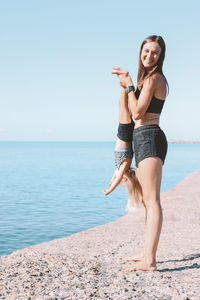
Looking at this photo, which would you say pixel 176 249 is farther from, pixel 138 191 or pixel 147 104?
pixel 147 104

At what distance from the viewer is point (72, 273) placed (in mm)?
4551

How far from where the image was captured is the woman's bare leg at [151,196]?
14.0 feet

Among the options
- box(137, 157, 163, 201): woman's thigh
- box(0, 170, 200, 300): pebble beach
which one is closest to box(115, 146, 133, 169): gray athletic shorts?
box(137, 157, 163, 201): woman's thigh

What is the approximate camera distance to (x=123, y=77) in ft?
14.2

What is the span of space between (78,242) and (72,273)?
3.16 metres

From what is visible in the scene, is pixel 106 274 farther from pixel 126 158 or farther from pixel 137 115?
pixel 137 115

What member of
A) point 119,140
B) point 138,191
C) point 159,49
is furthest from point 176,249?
point 159,49

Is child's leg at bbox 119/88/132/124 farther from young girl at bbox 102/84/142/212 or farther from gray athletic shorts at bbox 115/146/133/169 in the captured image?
gray athletic shorts at bbox 115/146/133/169

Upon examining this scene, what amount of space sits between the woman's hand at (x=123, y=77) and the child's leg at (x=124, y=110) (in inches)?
3.4

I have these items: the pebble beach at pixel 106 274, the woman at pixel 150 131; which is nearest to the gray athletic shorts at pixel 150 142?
the woman at pixel 150 131

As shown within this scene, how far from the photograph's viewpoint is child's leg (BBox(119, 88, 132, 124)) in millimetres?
4410

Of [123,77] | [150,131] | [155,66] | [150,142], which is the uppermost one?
[155,66]

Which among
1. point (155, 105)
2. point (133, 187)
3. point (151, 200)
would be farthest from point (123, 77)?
point (151, 200)

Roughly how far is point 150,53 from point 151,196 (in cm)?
168
